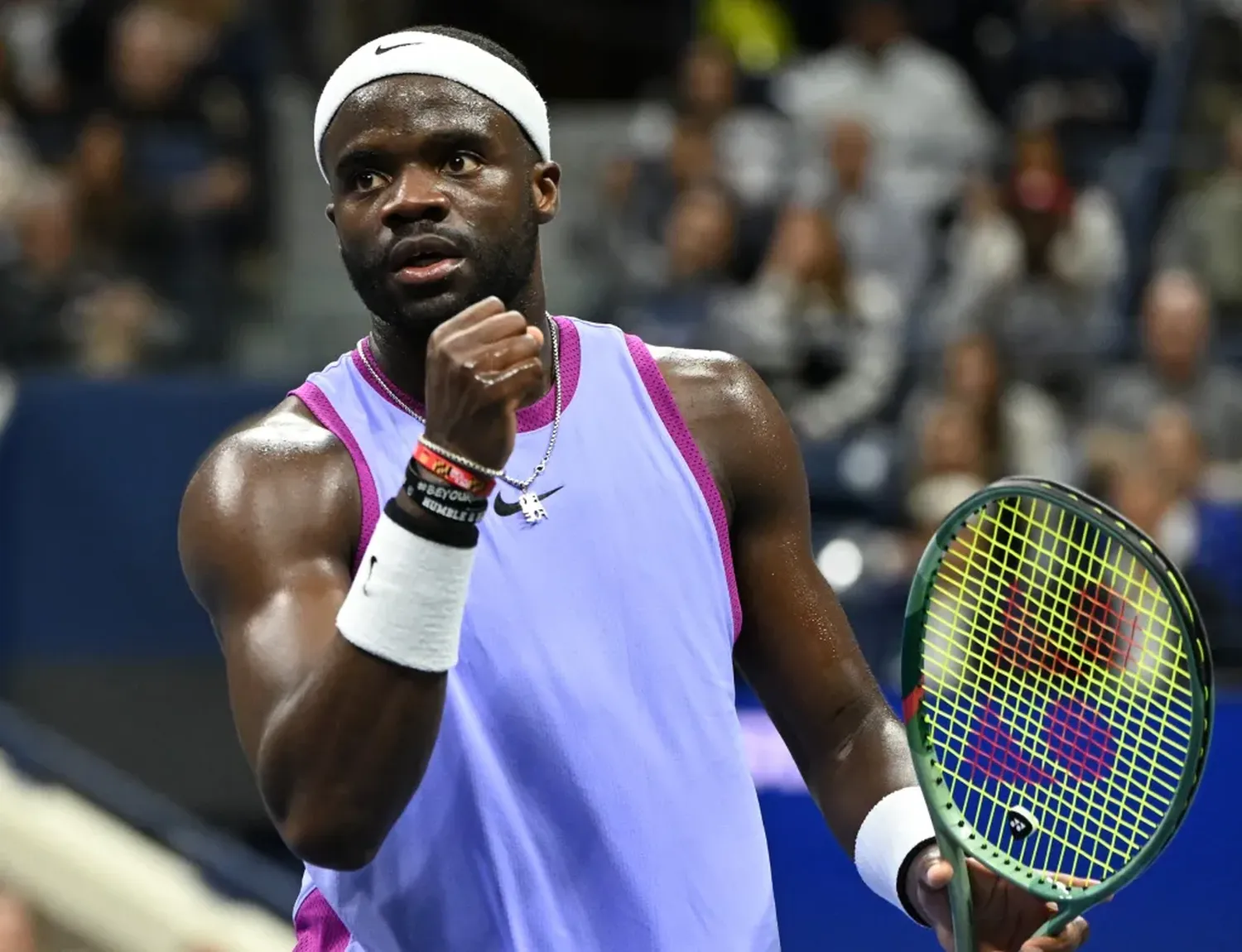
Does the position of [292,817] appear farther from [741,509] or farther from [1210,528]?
[1210,528]

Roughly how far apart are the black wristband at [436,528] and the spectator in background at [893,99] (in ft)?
23.6

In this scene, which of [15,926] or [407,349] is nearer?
[407,349]

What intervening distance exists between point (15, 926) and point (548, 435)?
3.62m

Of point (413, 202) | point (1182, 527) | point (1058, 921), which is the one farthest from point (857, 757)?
point (1182, 527)

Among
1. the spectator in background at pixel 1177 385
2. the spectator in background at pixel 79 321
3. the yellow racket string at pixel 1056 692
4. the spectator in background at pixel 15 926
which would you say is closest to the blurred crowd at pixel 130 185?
the spectator in background at pixel 79 321

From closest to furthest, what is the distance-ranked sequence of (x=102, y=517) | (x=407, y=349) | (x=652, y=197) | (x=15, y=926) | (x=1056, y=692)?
(x=407, y=349) < (x=1056, y=692) < (x=15, y=926) < (x=102, y=517) < (x=652, y=197)

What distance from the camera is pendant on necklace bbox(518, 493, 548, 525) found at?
279 cm

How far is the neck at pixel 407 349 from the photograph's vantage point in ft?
9.27

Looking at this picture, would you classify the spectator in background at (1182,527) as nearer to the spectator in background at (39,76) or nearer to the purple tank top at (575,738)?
the purple tank top at (575,738)

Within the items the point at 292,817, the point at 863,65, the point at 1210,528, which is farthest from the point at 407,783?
the point at 863,65

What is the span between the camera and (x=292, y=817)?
2404 mm

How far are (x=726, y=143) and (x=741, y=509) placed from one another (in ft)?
21.2

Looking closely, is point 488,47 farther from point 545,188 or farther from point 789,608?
point 789,608

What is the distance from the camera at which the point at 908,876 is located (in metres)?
2.95
